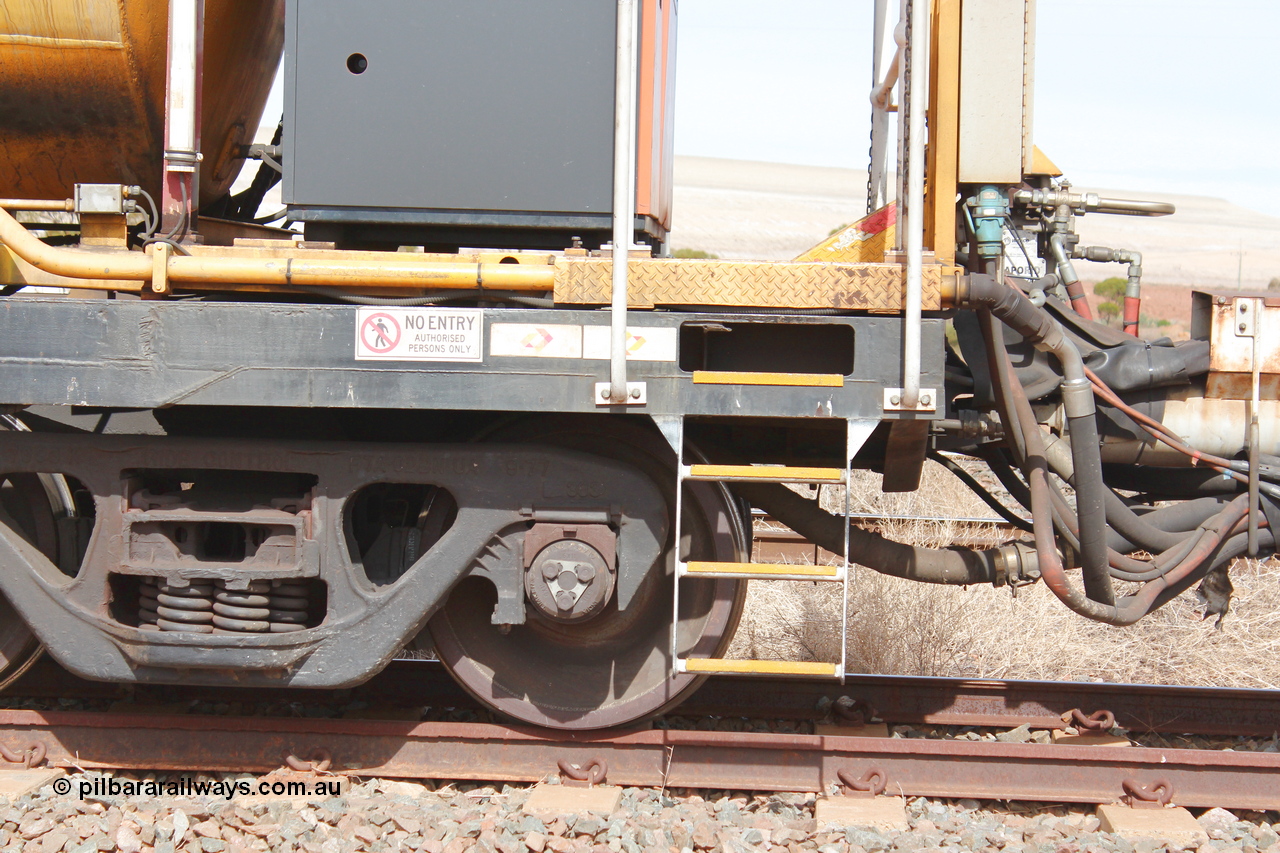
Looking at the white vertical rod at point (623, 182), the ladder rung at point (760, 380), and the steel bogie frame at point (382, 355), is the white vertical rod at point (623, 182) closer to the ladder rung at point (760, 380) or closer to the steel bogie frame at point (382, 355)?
the steel bogie frame at point (382, 355)

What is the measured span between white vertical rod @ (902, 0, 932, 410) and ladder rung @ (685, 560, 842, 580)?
64 centimetres

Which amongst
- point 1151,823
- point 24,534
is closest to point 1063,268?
point 1151,823

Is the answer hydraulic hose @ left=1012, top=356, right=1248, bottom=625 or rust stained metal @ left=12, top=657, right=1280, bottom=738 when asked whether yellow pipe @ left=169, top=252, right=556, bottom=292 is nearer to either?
→ hydraulic hose @ left=1012, top=356, right=1248, bottom=625

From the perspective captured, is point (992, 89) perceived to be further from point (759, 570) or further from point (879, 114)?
point (759, 570)

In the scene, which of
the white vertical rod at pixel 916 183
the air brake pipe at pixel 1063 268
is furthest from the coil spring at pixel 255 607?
the air brake pipe at pixel 1063 268

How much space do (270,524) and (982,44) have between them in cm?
280

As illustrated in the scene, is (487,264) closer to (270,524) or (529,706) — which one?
(270,524)

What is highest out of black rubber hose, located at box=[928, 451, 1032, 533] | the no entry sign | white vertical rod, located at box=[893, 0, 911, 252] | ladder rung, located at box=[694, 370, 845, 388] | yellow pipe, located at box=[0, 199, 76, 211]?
white vertical rod, located at box=[893, 0, 911, 252]

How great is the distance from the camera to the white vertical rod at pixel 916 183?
3.23 m

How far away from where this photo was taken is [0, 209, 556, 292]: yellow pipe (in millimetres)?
3357

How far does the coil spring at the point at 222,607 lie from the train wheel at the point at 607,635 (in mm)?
574

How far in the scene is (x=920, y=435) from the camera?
355 cm

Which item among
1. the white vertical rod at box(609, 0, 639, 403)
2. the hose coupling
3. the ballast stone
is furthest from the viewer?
the hose coupling

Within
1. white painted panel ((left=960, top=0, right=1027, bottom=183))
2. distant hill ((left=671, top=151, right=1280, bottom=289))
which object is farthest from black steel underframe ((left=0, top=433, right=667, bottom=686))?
distant hill ((left=671, top=151, right=1280, bottom=289))
